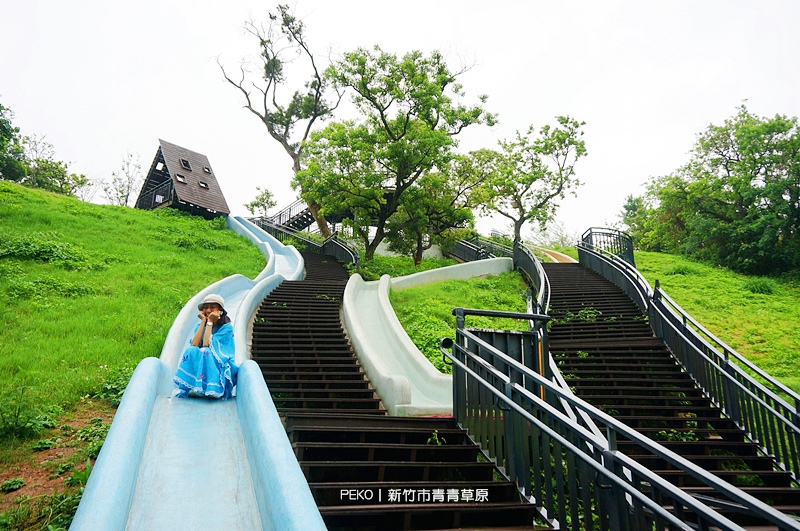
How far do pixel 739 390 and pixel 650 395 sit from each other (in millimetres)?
1581

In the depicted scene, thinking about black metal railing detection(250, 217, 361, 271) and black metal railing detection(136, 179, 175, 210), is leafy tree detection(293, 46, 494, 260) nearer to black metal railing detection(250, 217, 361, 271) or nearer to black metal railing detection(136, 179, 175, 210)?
black metal railing detection(250, 217, 361, 271)

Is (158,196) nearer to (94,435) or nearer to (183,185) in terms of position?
(183,185)

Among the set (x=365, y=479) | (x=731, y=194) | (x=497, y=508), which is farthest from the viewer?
→ (x=731, y=194)

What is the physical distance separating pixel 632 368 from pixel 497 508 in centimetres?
728

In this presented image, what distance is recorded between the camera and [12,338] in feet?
25.0

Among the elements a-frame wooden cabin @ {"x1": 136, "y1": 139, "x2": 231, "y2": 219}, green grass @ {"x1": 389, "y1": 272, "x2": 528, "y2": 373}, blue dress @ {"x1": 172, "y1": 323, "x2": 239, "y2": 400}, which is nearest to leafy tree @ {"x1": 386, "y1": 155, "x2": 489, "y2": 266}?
green grass @ {"x1": 389, "y1": 272, "x2": 528, "y2": 373}

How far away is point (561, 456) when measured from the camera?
130 inches

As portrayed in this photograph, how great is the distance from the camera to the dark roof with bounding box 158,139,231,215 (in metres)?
30.6

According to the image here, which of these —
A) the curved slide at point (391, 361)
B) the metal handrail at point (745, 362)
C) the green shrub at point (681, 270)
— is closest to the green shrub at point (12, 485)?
the curved slide at point (391, 361)

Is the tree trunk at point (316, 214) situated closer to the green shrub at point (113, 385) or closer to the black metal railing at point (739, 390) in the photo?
the black metal railing at point (739, 390)

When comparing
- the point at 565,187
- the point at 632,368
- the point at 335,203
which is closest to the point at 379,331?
the point at 632,368

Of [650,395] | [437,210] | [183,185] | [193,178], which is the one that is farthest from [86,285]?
[193,178]

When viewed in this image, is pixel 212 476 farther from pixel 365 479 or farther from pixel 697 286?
pixel 697 286

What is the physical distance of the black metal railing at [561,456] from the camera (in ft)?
8.20
